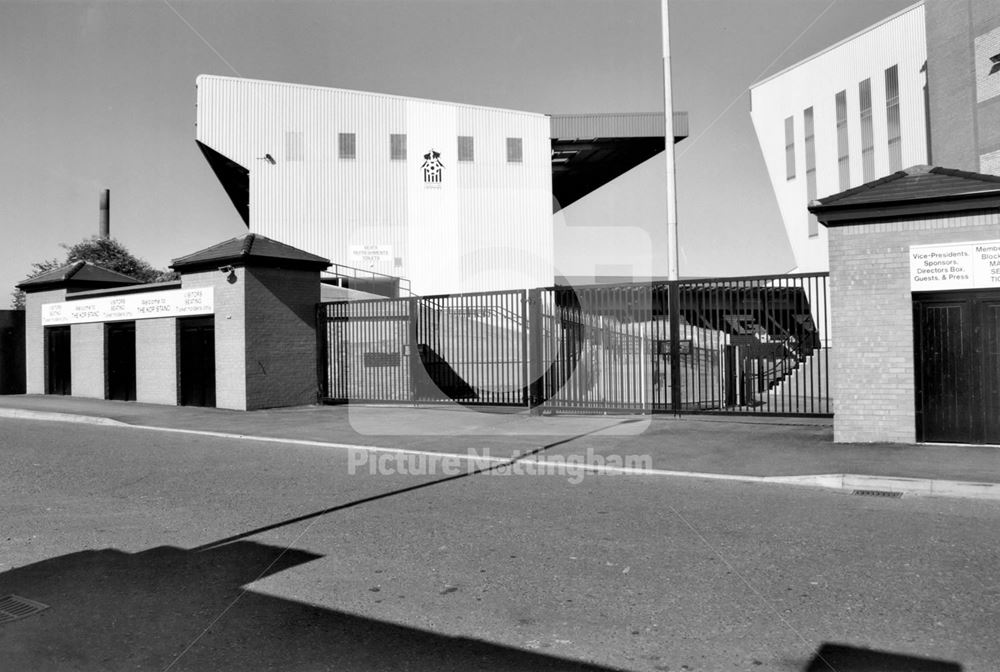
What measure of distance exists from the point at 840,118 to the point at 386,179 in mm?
25102

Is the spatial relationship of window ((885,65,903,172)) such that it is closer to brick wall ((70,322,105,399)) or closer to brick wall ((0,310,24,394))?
brick wall ((70,322,105,399))

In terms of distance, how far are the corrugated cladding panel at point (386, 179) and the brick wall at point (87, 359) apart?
54.1 ft

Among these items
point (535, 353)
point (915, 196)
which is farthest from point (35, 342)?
point (915, 196)

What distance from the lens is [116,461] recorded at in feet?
33.8

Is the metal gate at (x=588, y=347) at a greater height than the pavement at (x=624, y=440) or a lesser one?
greater

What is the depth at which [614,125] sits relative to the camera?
39.7 m

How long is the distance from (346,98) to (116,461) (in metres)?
32.3

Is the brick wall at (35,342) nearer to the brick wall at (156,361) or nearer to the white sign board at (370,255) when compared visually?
the brick wall at (156,361)

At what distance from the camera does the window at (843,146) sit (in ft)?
133

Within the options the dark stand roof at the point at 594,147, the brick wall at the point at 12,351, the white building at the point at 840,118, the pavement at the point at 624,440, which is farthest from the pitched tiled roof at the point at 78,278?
the white building at the point at 840,118

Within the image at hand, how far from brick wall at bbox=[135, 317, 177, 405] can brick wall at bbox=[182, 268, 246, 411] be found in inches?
75.0

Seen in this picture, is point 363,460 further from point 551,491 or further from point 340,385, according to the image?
point 340,385

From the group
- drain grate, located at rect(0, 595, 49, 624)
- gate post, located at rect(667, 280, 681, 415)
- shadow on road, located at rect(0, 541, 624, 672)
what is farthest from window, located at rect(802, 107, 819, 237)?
drain grate, located at rect(0, 595, 49, 624)

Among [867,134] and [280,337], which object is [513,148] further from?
[280,337]
